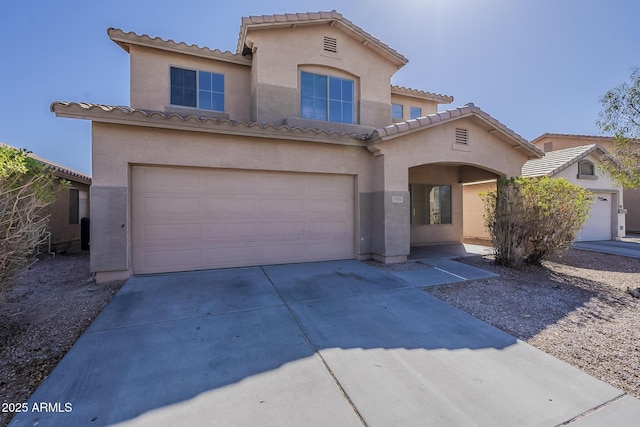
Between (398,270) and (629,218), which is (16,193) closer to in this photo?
(398,270)

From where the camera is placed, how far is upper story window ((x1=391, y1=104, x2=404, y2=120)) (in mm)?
13451

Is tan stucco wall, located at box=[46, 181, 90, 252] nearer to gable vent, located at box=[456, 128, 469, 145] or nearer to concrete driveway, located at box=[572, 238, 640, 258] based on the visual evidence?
gable vent, located at box=[456, 128, 469, 145]

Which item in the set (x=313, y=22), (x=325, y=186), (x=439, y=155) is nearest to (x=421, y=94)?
(x=439, y=155)

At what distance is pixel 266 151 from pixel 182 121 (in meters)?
2.18

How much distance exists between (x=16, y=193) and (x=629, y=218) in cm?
2998

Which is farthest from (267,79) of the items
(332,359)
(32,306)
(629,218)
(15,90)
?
(629,218)

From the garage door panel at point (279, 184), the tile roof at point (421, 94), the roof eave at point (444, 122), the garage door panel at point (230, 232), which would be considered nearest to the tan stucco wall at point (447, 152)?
the roof eave at point (444, 122)

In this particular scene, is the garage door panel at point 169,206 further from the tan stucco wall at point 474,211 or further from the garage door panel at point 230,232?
the tan stucco wall at point 474,211

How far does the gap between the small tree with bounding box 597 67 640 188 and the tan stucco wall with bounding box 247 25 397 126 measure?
7287 mm

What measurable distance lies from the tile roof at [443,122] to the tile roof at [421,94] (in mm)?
4898

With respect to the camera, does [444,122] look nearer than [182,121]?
No

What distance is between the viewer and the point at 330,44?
1030 centimetres

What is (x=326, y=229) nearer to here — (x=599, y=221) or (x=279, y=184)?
(x=279, y=184)

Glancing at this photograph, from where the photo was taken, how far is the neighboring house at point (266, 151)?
21.6 feet
